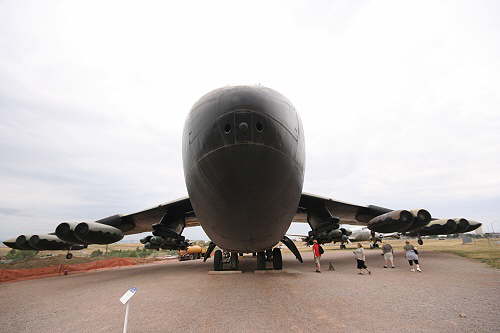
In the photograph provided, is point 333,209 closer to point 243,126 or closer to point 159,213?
point 159,213

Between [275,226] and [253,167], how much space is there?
2.02m

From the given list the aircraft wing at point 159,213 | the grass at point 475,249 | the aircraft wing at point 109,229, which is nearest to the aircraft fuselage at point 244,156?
the aircraft wing at point 159,213

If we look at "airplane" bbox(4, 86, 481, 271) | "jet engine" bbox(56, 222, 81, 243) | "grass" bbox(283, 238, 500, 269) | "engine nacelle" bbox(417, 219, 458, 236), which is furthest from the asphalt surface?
"engine nacelle" bbox(417, 219, 458, 236)

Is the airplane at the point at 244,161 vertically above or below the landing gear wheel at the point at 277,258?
above

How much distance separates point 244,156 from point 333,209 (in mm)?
11224

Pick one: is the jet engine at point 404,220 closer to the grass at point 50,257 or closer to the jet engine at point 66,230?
the jet engine at point 66,230

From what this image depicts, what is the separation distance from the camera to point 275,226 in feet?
17.4

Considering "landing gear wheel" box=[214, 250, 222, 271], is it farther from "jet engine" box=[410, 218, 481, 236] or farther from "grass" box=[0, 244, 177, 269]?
"grass" box=[0, 244, 177, 269]

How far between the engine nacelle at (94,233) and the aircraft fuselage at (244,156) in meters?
6.70

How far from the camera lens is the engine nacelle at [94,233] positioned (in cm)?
905

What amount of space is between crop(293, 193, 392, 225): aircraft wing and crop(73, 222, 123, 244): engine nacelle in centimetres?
853

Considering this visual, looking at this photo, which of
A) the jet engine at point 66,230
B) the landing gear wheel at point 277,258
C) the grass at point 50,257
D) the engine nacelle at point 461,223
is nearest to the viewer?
the jet engine at point 66,230

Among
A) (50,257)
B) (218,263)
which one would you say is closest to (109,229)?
(218,263)

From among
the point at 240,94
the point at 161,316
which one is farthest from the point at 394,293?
the point at 240,94
